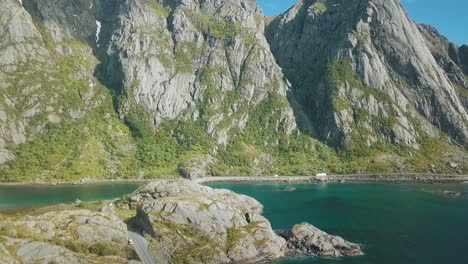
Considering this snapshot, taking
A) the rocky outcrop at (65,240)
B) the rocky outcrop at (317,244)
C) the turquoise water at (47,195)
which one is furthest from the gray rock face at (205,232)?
the turquoise water at (47,195)

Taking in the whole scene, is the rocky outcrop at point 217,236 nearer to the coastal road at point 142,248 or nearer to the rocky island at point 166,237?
the rocky island at point 166,237

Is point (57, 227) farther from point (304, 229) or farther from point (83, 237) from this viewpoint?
point (304, 229)

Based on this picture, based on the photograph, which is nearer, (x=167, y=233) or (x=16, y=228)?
(x=16, y=228)

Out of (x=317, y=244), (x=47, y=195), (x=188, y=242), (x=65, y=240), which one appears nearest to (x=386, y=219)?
(x=317, y=244)

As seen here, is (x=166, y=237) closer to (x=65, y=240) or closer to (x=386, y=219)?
(x=65, y=240)

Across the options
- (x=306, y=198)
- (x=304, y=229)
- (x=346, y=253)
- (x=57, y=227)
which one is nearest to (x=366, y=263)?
(x=346, y=253)

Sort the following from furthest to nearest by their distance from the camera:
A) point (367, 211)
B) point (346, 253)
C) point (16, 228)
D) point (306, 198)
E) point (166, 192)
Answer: point (306, 198)
point (367, 211)
point (166, 192)
point (346, 253)
point (16, 228)
